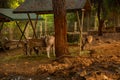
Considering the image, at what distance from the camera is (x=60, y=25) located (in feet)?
50.0

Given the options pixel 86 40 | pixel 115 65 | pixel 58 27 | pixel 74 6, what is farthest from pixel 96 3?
pixel 115 65

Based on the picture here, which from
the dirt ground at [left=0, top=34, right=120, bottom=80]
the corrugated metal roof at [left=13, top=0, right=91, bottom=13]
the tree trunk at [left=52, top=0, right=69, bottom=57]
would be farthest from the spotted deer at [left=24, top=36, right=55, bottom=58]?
the dirt ground at [left=0, top=34, right=120, bottom=80]

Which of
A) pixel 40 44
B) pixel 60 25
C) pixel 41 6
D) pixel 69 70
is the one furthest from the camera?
pixel 41 6

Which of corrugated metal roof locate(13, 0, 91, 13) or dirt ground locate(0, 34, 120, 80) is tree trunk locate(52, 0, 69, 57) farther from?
corrugated metal roof locate(13, 0, 91, 13)

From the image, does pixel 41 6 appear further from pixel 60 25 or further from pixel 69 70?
pixel 69 70

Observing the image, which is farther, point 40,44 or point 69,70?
point 40,44

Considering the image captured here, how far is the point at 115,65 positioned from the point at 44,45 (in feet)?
21.0

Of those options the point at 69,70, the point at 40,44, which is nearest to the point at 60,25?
the point at 40,44

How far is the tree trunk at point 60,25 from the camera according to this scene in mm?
15109

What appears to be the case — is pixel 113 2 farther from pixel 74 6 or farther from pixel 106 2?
pixel 74 6

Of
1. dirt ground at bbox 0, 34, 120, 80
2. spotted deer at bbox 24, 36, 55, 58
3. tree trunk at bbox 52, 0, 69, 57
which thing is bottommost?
dirt ground at bbox 0, 34, 120, 80

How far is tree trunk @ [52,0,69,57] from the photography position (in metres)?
15.1

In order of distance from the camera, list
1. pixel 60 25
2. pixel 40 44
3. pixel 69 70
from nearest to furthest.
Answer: pixel 69 70 → pixel 60 25 → pixel 40 44

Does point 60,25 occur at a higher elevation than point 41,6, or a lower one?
lower
